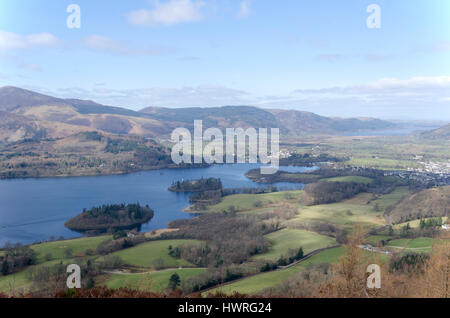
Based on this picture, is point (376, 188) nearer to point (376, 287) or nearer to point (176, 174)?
point (176, 174)

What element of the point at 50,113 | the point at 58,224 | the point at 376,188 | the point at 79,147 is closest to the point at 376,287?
the point at 58,224

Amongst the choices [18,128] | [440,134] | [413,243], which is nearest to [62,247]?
[413,243]

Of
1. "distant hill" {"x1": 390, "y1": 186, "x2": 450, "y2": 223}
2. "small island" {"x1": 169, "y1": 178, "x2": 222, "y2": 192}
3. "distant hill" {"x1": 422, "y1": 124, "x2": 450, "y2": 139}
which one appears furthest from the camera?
"distant hill" {"x1": 422, "y1": 124, "x2": 450, "y2": 139}

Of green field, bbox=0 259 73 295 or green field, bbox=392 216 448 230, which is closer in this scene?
green field, bbox=0 259 73 295

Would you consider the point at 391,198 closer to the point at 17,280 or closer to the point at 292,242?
the point at 292,242

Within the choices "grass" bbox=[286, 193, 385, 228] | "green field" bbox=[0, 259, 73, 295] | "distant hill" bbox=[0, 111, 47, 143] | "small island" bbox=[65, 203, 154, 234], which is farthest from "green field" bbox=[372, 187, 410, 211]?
"distant hill" bbox=[0, 111, 47, 143]

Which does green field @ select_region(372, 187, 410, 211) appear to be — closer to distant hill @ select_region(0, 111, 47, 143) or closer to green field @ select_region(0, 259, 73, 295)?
green field @ select_region(0, 259, 73, 295)
